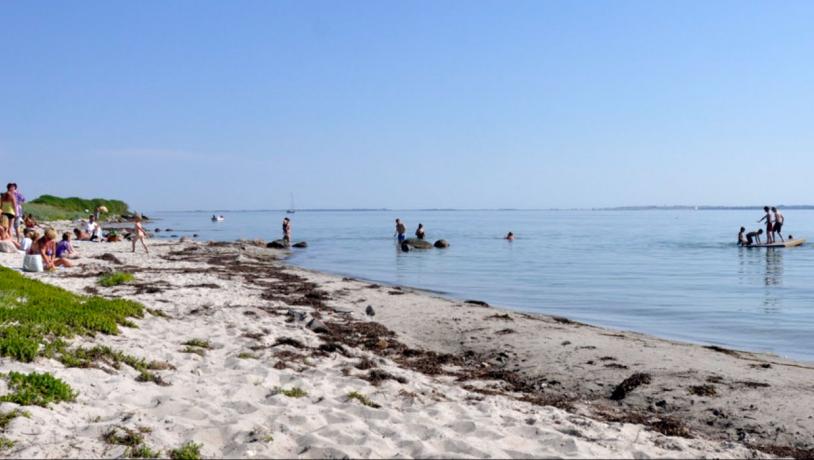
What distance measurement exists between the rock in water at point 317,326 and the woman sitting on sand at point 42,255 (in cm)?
906

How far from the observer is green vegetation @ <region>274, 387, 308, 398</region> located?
7543mm

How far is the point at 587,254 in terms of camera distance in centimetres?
4044

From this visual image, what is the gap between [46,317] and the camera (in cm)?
906

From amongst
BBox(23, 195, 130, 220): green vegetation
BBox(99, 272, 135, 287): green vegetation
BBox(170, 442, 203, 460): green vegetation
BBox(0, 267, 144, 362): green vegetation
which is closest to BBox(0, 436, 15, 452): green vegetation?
BBox(170, 442, 203, 460): green vegetation

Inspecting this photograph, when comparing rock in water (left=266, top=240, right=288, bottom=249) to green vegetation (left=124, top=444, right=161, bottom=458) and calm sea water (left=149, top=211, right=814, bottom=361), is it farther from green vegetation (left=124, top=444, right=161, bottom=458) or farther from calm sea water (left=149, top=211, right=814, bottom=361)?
green vegetation (left=124, top=444, right=161, bottom=458)

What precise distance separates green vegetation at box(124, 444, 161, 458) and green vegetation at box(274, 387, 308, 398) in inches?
87.1

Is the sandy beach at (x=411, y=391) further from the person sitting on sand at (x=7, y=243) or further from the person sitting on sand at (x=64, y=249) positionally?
the person sitting on sand at (x=7, y=243)

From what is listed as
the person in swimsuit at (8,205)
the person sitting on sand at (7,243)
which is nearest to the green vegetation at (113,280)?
the person sitting on sand at (7,243)

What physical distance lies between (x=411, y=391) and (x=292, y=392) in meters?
1.52

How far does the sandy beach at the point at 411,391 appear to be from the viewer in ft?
19.6

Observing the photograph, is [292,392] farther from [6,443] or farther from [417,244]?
[417,244]

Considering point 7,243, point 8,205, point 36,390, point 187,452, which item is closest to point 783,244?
point 7,243

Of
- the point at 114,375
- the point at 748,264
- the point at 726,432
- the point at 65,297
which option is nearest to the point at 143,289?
the point at 65,297

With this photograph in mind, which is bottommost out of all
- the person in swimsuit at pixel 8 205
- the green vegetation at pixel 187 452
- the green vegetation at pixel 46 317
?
the green vegetation at pixel 187 452
